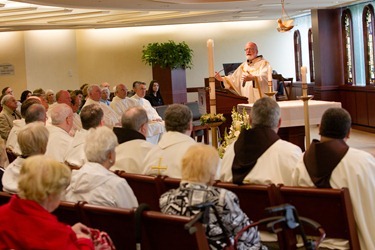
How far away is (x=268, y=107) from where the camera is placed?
4234 mm

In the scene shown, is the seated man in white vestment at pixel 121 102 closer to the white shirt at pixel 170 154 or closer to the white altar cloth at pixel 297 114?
the white altar cloth at pixel 297 114

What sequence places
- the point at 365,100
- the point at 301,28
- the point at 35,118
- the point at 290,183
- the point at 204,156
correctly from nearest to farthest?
the point at 204,156 < the point at 290,183 < the point at 35,118 < the point at 365,100 < the point at 301,28

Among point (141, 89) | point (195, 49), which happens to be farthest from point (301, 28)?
point (141, 89)

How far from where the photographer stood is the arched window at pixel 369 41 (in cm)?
1323

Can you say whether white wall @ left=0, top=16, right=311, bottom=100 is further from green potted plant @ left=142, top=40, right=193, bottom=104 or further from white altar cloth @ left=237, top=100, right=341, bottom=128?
white altar cloth @ left=237, top=100, right=341, bottom=128

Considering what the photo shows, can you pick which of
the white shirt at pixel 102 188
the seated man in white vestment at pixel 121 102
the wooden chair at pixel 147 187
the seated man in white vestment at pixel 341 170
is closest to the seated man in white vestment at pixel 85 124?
the wooden chair at pixel 147 187

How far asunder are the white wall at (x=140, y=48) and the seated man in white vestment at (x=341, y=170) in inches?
588

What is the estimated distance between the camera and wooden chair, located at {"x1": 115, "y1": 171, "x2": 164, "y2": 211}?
397 centimetres

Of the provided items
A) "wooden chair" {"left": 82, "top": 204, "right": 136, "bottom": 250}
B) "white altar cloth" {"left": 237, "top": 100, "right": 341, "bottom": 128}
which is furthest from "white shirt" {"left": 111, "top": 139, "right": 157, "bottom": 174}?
"white altar cloth" {"left": 237, "top": 100, "right": 341, "bottom": 128}

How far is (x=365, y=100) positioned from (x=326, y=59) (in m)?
1.73

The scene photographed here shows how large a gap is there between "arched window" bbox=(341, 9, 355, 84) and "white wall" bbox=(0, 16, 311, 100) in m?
3.66

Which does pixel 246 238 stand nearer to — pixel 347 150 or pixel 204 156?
pixel 204 156

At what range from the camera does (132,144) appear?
5.03 metres

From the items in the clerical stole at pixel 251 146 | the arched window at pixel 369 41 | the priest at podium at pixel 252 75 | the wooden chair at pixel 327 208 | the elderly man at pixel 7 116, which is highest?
the arched window at pixel 369 41
